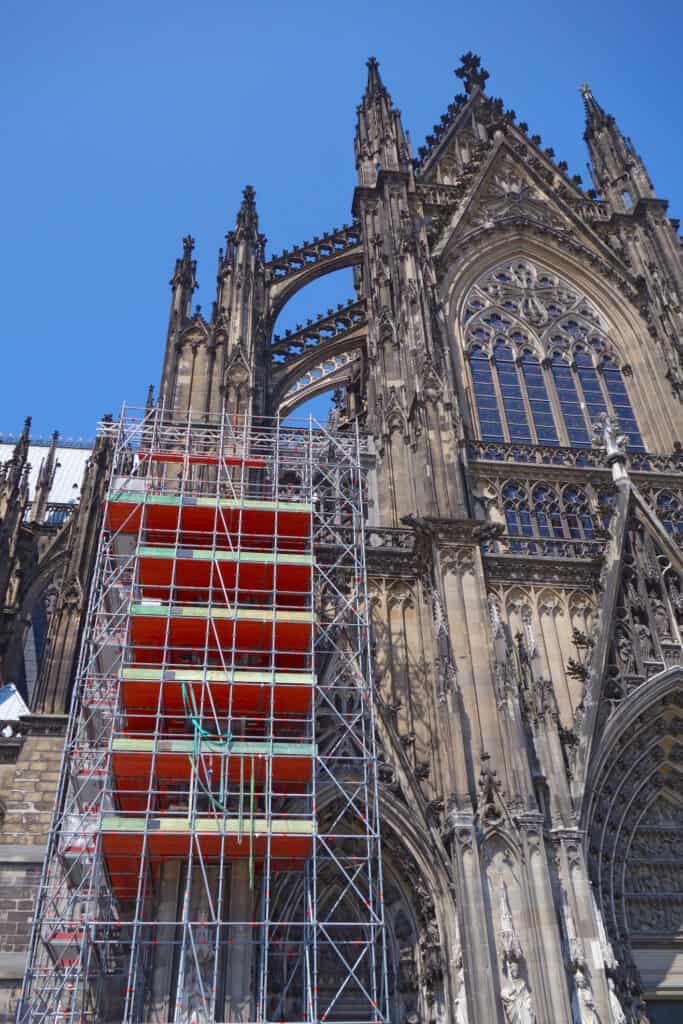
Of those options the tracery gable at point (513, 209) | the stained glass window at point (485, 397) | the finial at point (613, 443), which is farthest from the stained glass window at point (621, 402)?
the tracery gable at point (513, 209)

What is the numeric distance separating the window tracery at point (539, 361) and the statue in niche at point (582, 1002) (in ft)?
39.7

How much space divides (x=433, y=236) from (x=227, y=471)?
1083cm

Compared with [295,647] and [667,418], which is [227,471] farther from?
[667,418]

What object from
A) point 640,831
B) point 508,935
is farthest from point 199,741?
point 640,831

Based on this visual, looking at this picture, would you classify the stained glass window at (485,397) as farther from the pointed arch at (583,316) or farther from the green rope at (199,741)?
the green rope at (199,741)

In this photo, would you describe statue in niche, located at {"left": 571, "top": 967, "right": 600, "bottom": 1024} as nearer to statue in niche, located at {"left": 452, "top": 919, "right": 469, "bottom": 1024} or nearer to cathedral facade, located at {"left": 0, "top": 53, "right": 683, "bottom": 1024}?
cathedral facade, located at {"left": 0, "top": 53, "right": 683, "bottom": 1024}

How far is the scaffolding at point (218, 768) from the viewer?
13.3 metres

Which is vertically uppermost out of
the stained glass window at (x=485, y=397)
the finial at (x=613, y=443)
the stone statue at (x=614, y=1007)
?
the stained glass window at (x=485, y=397)

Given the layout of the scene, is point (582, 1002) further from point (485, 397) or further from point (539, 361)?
point (539, 361)

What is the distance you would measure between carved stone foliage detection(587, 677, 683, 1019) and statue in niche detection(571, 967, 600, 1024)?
1757 mm

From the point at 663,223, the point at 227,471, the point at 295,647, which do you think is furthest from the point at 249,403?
the point at 663,223

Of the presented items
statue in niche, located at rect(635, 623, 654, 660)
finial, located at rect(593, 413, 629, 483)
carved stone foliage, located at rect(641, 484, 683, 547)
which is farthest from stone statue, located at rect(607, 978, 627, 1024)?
finial, located at rect(593, 413, 629, 483)

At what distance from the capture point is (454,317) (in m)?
24.6

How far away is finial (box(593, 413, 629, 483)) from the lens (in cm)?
2033
